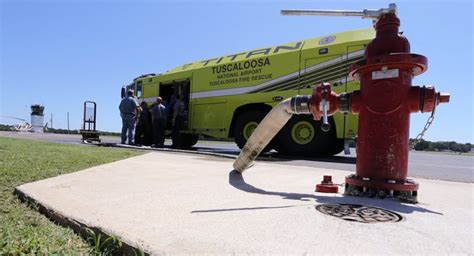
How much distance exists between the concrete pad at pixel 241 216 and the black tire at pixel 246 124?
529cm

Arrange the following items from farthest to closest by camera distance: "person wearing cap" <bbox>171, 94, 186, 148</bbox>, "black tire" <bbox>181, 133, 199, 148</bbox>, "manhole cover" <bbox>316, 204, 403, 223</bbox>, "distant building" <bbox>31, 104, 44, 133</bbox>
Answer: "distant building" <bbox>31, 104, 44, 133</bbox>, "black tire" <bbox>181, 133, 199, 148</bbox>, "person wearing cap" <bbox>171, 94, 186, 148</bbox>, "manhole cover" <bbox>316, 204, 403, 223</bbox>

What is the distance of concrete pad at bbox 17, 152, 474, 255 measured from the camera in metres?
1.59

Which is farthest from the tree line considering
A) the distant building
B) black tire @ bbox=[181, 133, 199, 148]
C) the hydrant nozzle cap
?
the distant building

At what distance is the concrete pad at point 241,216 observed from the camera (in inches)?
62.5

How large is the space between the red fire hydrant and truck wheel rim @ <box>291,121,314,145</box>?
197 inches

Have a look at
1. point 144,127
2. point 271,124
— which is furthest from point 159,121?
point 271,124

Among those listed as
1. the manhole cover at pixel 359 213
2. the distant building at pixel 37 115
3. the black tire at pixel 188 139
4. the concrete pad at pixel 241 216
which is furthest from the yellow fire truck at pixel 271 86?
the distant building at pixel 37 115

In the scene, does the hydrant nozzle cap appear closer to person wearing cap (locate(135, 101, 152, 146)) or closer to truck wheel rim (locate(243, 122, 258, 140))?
truck wheel rim (locate(243, 122, 258, 140))

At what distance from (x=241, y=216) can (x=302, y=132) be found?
6.16m

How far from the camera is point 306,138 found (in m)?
7.91

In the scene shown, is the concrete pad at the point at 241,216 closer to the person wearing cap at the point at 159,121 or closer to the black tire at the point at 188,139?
the person wearing cap at the point at 159,121

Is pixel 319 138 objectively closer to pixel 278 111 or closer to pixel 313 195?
pixel 278 111

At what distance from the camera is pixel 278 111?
3.46m

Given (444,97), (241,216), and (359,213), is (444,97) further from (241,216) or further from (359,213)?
(241,216)
